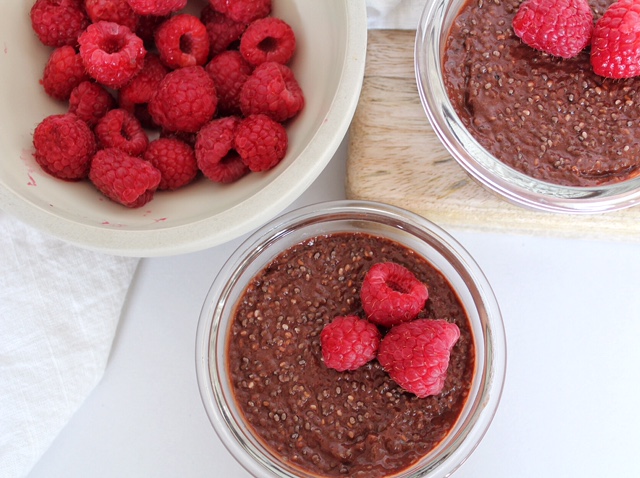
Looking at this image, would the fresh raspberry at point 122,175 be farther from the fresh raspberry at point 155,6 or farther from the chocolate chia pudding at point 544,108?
the chocolate chia pudding at point 544,108

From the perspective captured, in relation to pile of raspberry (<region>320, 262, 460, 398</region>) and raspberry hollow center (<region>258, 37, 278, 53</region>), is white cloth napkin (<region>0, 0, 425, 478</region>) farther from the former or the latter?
pile of raspberry (<region>320, 262, 460, 398</region>)

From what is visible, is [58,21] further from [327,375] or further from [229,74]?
[327,375]

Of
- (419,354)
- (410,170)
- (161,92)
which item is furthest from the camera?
(410,170)

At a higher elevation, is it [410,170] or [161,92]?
[161,92]

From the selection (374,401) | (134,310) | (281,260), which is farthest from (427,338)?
(134,310)

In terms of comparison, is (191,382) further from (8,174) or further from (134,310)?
(8,174)

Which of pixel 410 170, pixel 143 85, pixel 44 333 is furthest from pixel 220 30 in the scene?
pixel 44 333
